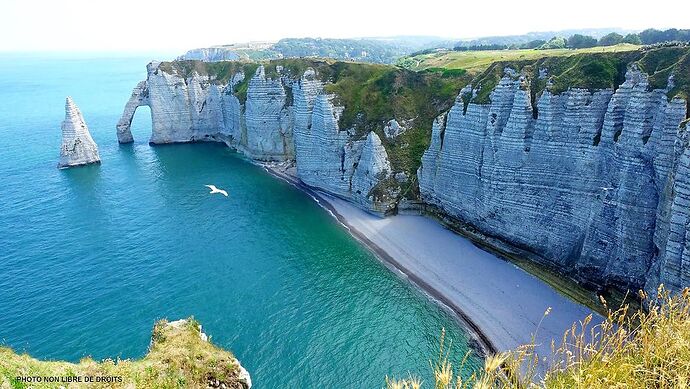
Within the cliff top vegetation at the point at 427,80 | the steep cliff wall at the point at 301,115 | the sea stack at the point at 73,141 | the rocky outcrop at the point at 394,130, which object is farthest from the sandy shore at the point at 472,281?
the sea stack at the point at 73,141

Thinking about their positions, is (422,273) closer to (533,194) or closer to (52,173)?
(533,194)

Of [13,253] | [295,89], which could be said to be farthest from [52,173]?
[295,89]

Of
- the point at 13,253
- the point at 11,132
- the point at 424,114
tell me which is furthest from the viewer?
the point at 11,132

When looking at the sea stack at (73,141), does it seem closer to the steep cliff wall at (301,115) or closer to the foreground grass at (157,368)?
the steep cliff wall at (301,115)

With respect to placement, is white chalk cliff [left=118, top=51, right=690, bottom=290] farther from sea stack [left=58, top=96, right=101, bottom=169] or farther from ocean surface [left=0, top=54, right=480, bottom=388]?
sea stack [left=58, top=96, right=101, bottom=169]

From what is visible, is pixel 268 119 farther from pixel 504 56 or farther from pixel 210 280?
pixel 504 56

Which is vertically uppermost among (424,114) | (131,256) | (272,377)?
(424,114)
